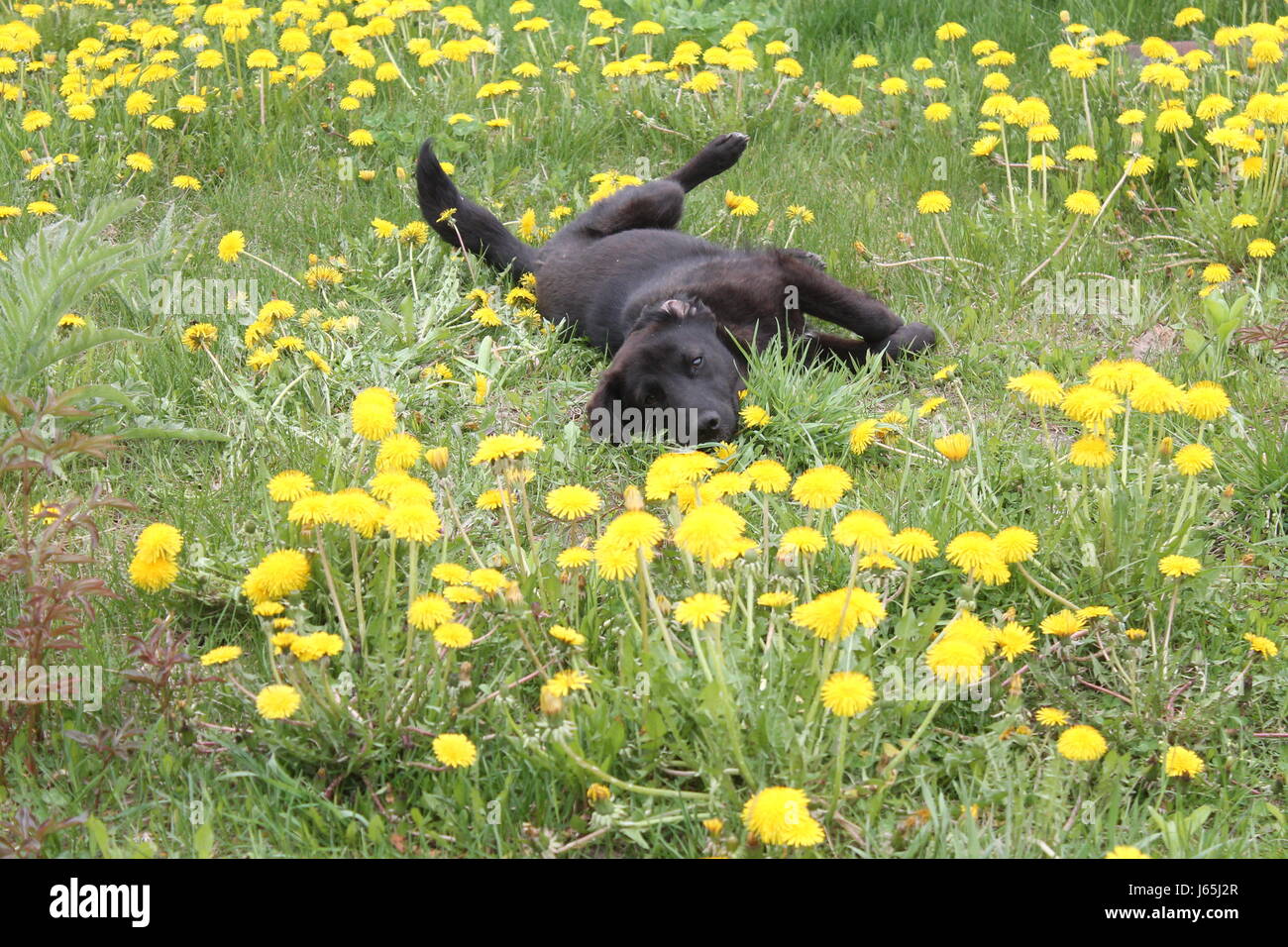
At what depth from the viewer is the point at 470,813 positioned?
8.34 feet

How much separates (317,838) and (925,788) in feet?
3.72

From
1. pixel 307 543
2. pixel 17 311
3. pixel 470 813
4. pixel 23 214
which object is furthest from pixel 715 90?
pixel 470 813

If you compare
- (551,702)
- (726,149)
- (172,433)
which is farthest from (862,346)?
(551,702)

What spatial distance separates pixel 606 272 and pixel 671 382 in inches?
37.9

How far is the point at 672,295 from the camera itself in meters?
4.70

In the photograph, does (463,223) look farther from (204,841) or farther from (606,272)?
(204,841)

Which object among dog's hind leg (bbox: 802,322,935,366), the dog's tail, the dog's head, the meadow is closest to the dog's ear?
the dog's head

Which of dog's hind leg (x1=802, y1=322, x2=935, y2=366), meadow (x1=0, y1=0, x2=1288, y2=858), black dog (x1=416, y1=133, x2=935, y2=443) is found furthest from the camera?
dog's hind leg (x1=802, y1=322, x2=935, y2=366)

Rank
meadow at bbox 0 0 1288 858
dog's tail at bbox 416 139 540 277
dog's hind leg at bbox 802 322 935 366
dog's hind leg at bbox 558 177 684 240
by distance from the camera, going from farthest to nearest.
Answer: dog's hind leg at bbox 558 177 684 240, dog's tail at bbox 416 139 540 277, dog's hind leg at bbox 802 322 935 366, meadow at bbox 0 0 1288 858

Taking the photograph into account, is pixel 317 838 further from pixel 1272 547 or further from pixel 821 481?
pixel 1272 547

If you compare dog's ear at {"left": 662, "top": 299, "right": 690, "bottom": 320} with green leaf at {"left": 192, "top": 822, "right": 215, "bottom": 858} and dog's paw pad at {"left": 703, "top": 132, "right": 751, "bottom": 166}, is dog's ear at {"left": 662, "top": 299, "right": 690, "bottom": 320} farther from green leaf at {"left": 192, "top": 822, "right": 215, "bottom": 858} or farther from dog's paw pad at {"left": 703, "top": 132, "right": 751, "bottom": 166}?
green leaf at {"left": 192, "top": 822, "right": 215, "bottom": 858}

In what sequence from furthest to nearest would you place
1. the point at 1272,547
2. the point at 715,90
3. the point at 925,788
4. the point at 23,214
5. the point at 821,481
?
the point at 715,90 → the point at 23,214 → the point at 1272,547 → the point at 821,481 → the point at 925,788

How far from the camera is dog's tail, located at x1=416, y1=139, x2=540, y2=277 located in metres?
5.10

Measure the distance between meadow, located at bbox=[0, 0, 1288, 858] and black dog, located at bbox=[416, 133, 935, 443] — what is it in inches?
4.9
